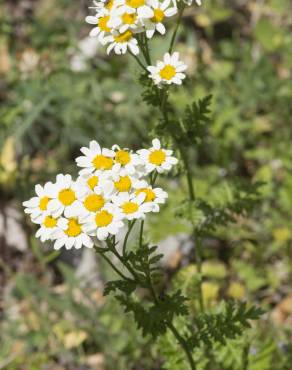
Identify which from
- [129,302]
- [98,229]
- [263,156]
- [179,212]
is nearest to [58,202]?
[98,229]

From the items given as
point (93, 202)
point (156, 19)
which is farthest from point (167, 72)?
point (93, 202)

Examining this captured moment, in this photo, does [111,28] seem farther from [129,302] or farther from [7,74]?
[7,74]

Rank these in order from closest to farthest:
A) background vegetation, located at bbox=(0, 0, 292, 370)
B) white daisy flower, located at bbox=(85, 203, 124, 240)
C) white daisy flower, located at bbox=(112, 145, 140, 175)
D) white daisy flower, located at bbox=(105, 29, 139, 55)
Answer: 1. white daisy flower, located at bbox=(85, 203, 124, 240)
2. white daisy flower, located at bbox=(112, 145, 140, 175)
3. white daisy flower, located at bbox=(105, 29, 139, 55)
4. background vegetation, located at bbox=(0, 0, 292, 370)

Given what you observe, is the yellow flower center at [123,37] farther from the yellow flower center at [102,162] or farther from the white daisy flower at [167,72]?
the yellow flower center at [102,162]

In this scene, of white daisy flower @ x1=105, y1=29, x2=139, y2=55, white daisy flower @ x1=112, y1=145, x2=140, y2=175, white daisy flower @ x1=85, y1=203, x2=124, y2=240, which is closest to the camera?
white daisy flower @ x1=85, y1=203, x2=124, y2=240

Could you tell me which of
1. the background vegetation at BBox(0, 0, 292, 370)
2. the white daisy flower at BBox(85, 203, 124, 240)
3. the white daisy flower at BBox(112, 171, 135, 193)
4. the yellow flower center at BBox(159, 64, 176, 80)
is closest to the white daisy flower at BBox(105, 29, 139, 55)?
the yellow flower center at BBox(159, 64, 176, 80)

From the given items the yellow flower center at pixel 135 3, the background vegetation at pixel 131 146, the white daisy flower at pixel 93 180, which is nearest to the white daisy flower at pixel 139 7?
the yellow flower center at pixel 135 3

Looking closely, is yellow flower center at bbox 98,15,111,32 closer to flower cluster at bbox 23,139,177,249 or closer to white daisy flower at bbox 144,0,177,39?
white daisy flower at bbox 144,0,177,39
